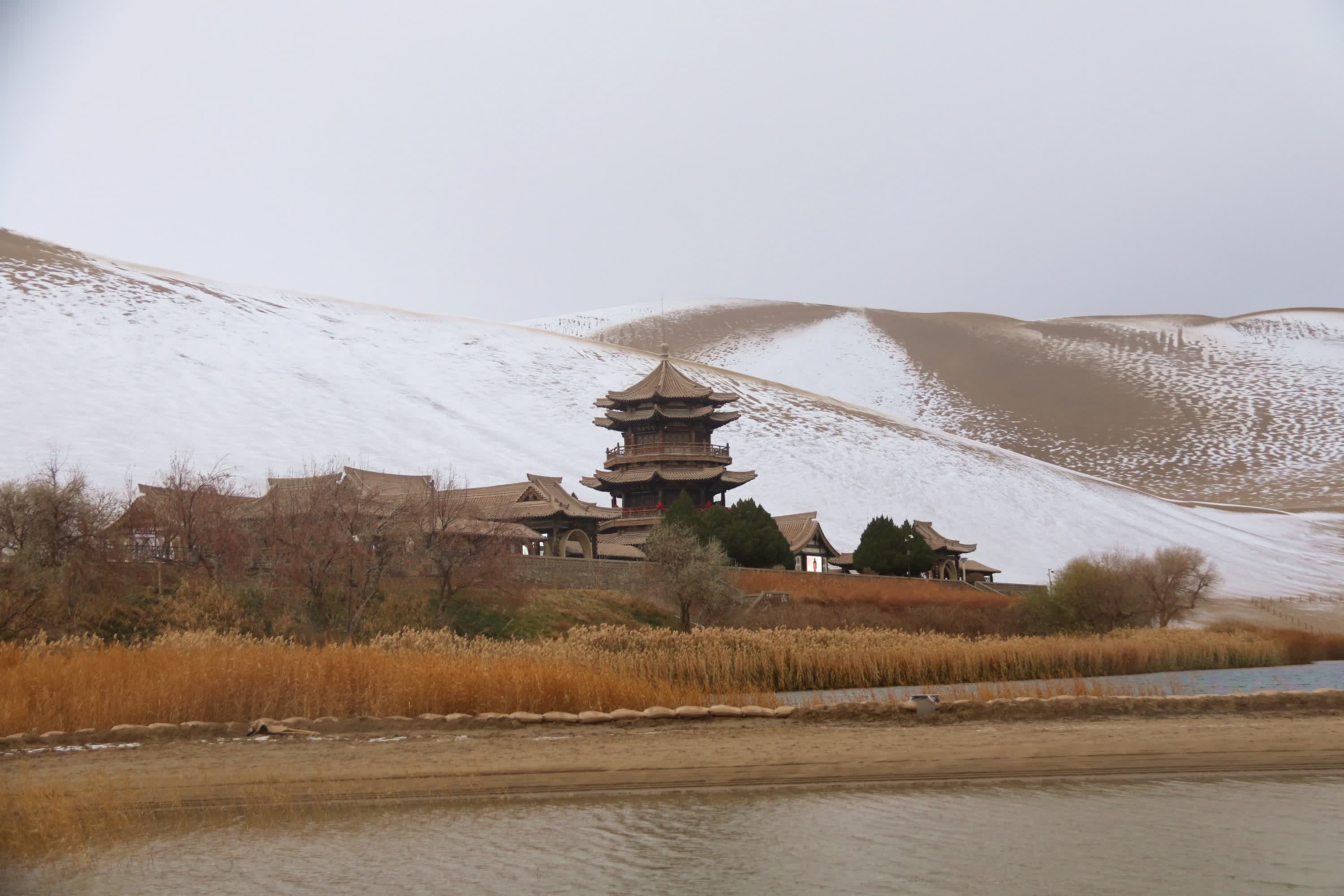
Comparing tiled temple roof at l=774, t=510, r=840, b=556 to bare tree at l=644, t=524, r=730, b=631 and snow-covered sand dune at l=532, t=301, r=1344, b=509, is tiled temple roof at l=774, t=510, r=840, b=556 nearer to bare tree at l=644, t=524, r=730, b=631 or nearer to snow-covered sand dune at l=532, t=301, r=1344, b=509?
bare tree at l=644, t=524, r=730, b=631

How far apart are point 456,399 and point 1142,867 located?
8272cm

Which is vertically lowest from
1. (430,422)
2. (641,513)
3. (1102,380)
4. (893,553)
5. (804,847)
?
(804,847)

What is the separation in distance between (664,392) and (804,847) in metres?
51.1

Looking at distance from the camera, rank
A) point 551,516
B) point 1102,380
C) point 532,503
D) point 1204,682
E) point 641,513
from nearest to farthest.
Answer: point 1204,682, point 551,516, point 532,503, point 641,513, point 1102,380

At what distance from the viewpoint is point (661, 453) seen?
59094mm

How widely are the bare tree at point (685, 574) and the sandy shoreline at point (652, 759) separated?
65.5 feet

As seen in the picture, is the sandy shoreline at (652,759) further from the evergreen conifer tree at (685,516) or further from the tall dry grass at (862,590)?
the evergreen conifer tree at (685,516)

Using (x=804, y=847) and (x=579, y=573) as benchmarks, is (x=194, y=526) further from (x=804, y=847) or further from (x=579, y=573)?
(x=804, y=847)

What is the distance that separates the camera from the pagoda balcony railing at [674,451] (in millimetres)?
59312

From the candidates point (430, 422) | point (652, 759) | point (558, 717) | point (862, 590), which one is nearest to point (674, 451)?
point (862, 590)

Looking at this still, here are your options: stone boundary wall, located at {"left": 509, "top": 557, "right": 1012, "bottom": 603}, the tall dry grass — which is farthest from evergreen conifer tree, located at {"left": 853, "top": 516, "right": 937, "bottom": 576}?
the tall dry grass

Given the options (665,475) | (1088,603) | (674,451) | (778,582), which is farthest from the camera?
(674,451)

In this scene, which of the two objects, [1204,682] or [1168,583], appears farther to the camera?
[1168,583]

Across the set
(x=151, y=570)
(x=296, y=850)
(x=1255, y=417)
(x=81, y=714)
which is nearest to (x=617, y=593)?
(x=151, y=570)
